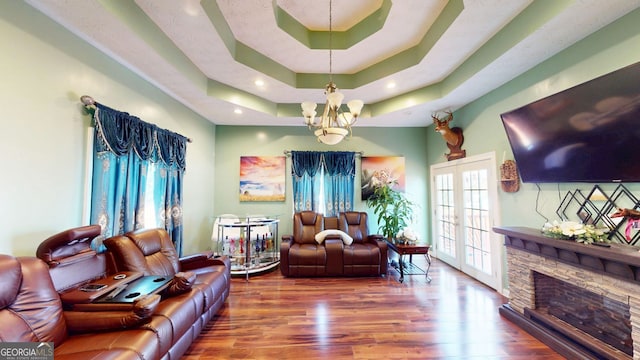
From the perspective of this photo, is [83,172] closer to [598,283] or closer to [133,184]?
[133,184]

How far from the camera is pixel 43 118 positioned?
1881 millimetres

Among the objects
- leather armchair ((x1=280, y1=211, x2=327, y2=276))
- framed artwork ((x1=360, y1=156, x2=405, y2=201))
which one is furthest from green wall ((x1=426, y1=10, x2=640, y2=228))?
leather armchair ((x1=280, y1=211, x2=327, y2=276))

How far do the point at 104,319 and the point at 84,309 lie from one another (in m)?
0.18

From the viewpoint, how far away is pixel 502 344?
223cm

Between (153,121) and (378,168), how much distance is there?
13.4 feet

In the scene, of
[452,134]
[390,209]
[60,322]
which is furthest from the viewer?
[390,209]

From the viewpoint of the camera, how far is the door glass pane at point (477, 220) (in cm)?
362

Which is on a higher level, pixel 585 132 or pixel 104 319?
pixel 585 132

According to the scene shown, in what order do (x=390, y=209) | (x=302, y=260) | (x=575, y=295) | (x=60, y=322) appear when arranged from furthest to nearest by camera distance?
1. (x=390, y=209)
2. (x=302, y=260)
3. (x=575, y=295)
4. (x=60, y=322)

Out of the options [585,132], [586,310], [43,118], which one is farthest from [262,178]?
[586,310]

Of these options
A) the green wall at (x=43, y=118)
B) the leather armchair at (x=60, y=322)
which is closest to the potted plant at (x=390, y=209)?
the leather armchair at (x=60, y=322)

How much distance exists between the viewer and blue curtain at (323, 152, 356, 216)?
5.02 metres

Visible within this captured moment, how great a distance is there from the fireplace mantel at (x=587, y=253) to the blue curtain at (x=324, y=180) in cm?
297

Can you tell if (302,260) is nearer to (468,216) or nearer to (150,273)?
(150,273)
